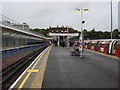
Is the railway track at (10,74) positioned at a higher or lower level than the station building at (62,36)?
Answer: lower

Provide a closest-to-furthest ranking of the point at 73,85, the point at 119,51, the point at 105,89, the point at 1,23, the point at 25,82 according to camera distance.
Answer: the point at 105,89
the point at 73,85
the point at 25,82
the point at 119,51
the point at 1,23

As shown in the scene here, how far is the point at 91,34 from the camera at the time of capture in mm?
88438

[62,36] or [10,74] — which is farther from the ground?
[62,36]

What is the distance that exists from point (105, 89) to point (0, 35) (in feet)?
A: 49.2

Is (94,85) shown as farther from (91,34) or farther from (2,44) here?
(91,34)

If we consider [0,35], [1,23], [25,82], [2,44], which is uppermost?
[1,23]

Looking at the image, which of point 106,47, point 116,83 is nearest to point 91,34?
point 106,47

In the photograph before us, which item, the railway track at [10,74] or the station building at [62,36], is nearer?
the railway track at [10,74]

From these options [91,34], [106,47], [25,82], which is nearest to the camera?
[25,82]

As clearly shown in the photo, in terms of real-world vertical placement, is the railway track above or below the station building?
below

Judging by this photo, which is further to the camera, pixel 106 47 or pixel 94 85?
pixel 106 47

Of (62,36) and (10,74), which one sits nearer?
(10,74)

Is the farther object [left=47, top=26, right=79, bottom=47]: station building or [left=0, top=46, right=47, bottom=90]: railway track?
[left=47, top=26, right=79, bottom=47]: station building

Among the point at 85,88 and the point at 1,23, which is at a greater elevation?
the point at 1,23
